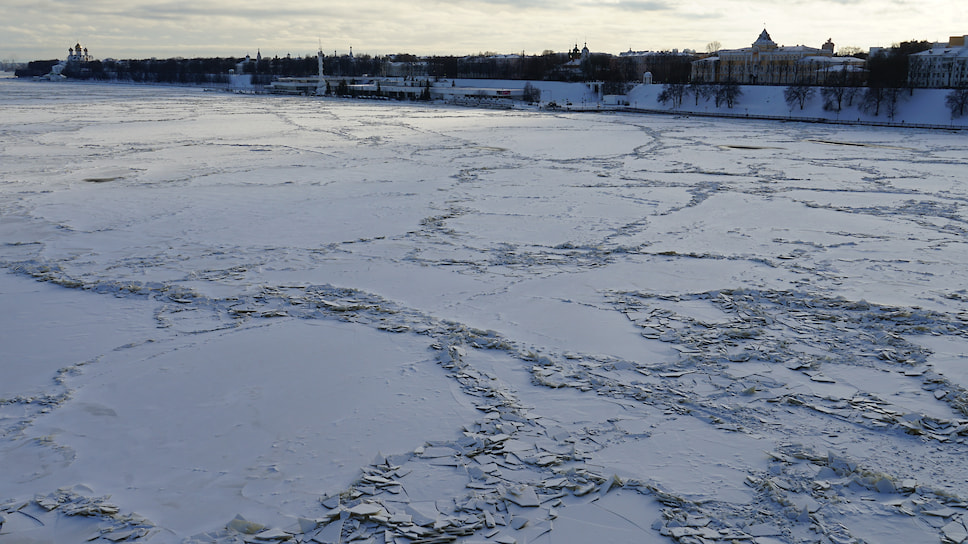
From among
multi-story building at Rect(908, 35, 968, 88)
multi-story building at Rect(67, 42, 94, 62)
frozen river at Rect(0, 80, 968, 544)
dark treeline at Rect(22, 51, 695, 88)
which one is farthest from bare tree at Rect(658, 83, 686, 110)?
multi-story building at Rect(67, 42, 94, 62)

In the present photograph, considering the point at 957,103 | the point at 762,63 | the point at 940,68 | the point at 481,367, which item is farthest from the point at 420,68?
the point at 481,367

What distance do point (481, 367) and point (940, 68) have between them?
139 feet

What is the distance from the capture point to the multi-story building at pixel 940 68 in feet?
123

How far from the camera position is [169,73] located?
84500 millimetres

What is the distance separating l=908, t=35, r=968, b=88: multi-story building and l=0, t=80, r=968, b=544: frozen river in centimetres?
3334

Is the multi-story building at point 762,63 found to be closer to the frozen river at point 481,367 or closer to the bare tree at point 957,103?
the bare tree at point 957,103

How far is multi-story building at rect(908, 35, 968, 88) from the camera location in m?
37.6

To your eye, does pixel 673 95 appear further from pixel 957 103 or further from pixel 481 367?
pixel 481 367

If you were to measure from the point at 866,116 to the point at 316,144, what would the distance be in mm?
22867

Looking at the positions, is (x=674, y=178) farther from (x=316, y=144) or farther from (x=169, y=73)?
(x=169, y=73)

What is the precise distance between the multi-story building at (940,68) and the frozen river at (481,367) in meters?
33.3

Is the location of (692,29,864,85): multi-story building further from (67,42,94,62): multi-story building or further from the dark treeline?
(67,42,94,62): multi-story building

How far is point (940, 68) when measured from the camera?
3869 centimetres

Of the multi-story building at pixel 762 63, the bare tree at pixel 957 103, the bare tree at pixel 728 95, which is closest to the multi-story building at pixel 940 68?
the bare tree at pixel 728 95
